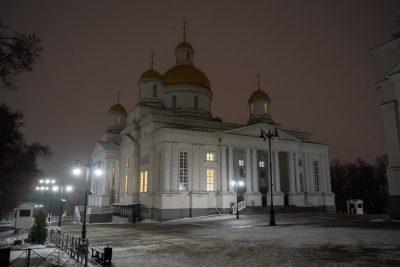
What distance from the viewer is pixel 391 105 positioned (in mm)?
28828

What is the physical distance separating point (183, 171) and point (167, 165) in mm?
2445

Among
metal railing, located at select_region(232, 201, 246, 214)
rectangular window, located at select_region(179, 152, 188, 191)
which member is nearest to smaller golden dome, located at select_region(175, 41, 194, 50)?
rectangular window, located at select_region(179, 152, 188, 191)

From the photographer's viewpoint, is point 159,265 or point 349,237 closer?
point 159,265

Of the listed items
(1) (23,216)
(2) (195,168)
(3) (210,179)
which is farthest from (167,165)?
(1) (23,216)

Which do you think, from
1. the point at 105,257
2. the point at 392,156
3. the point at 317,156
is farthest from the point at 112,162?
the point at 105,257

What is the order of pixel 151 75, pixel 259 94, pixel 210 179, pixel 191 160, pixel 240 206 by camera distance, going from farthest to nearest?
pixel 259 94
pixel 151 75
pixel 210 179
pixel 191 160
pixel 240 206

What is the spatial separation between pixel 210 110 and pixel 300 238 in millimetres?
39794

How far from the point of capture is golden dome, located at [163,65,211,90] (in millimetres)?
54000

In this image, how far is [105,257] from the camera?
40.5ft

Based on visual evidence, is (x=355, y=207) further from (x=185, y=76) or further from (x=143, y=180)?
(x=185, y=76)

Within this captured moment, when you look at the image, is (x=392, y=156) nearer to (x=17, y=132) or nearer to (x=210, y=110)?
(x=210, y=110)

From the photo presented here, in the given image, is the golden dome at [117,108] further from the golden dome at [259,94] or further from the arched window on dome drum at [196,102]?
the golden dome at [259,94]

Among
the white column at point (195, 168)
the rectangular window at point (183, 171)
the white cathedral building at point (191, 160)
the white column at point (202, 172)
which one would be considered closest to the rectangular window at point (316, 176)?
the white cathedral building at point (191, 160)

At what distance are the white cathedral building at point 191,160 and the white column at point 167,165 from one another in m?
0.12
